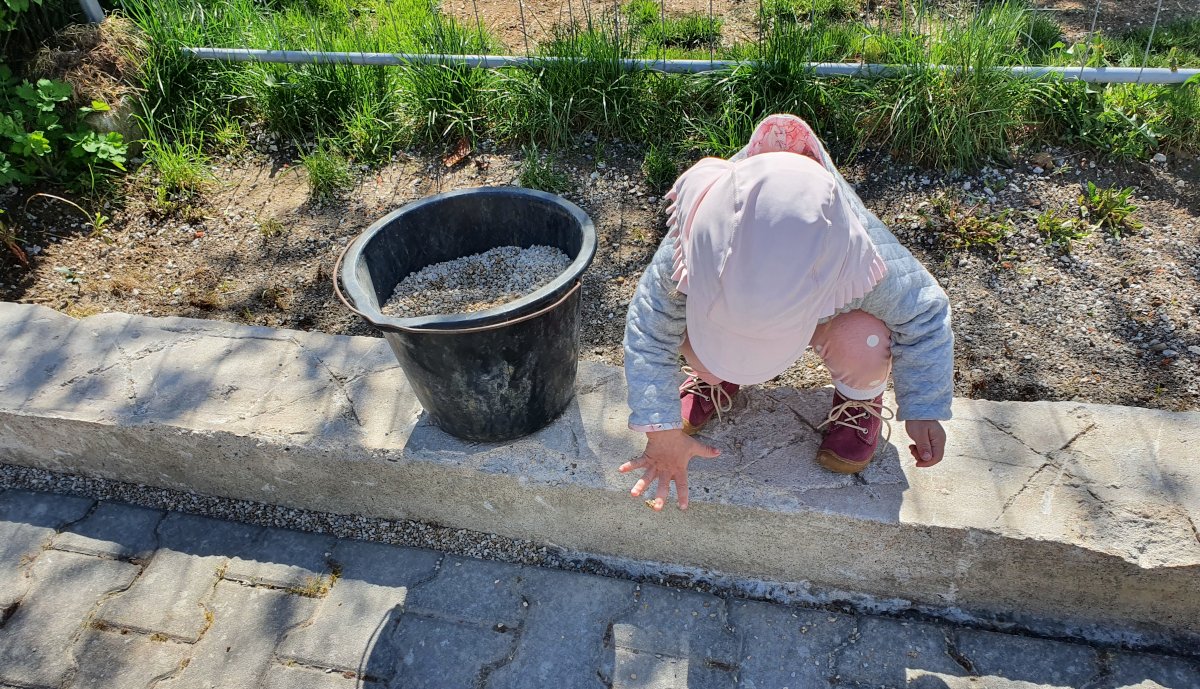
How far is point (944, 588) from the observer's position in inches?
84.0

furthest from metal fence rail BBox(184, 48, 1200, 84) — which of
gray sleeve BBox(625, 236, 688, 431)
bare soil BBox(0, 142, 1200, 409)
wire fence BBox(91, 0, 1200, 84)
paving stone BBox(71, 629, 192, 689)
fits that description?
paving stone BBox(71, 629, 192, 689)

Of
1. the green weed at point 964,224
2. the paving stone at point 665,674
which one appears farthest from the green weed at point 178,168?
the green weed at point 964,224

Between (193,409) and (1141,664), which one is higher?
(193,409)

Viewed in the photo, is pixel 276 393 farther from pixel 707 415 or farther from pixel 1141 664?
pixel 1141 664

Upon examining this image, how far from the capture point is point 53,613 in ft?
Answer: 7.53

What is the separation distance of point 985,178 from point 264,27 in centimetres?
322

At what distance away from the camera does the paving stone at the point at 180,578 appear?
226 cm

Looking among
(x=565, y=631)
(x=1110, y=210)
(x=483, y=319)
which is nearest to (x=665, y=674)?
(x=565, y=631)

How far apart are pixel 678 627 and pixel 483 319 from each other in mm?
942

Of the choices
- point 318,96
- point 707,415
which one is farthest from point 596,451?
point 318,96

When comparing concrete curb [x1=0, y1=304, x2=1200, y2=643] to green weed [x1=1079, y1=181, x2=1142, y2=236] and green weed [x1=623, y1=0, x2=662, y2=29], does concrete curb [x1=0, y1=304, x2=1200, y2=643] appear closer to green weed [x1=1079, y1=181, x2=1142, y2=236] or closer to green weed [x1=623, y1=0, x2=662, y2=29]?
green weed [x1=1079, y1=181, x2=1142, y2=236]

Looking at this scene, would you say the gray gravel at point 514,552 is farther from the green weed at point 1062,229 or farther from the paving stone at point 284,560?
the green weed at point 1062,229

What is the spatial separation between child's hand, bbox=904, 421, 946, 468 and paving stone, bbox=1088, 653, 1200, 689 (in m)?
0.68

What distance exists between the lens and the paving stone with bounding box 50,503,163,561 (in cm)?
246
